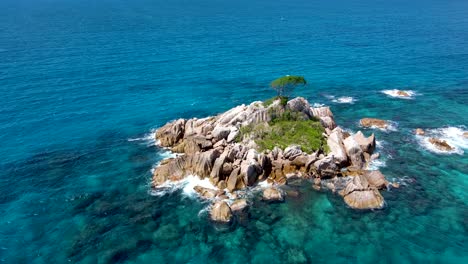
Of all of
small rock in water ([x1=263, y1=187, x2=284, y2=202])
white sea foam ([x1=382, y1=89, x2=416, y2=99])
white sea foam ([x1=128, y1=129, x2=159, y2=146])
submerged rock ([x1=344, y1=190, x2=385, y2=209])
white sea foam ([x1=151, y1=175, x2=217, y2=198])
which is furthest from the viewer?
white sea foam ([x1=382, y1=89, x2=416, y2=99])

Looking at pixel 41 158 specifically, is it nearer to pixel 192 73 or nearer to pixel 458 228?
pixel 192 73

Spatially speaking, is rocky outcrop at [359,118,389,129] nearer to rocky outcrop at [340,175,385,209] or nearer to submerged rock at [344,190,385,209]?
rocky outcrop at [340,175,385,209]

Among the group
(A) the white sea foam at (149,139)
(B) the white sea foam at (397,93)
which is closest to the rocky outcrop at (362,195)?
(A) the white sea foam at (149,139)

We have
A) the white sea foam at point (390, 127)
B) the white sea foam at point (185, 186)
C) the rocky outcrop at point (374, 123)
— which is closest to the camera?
the white sea foam at point (185, 186)

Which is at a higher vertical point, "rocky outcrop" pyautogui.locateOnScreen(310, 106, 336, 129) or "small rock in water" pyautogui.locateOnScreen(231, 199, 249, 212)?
"rocky outcrop" pyautogui.locateOnScreen(310, 106, 336, 129)

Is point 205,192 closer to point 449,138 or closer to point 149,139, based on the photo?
point 149,139

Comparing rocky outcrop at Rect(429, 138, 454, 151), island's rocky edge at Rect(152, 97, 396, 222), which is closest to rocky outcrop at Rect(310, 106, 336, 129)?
island's rocky edge at Rect(152, 97, 396, 222)

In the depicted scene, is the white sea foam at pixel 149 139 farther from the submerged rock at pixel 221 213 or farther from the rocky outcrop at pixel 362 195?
the rocky outcrop at pixel 362 195

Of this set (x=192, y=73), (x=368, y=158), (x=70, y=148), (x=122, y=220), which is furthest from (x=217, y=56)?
(x=122, y=220)
